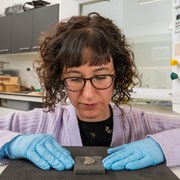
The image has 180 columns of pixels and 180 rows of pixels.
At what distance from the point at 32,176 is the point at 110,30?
1.89ft

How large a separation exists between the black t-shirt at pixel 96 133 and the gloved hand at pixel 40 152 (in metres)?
0.26

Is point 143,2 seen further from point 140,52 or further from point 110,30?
point 110,30

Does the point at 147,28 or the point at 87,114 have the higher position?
the point at 147,28

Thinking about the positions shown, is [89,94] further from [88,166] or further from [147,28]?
[147,28]

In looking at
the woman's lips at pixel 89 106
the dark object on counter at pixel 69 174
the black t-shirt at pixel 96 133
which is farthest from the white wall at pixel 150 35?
the dark object on counter at pixel 69 174

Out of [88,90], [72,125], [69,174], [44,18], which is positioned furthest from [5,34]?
[69,174]

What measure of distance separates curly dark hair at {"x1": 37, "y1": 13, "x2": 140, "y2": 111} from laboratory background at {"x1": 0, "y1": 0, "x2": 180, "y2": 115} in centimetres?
45

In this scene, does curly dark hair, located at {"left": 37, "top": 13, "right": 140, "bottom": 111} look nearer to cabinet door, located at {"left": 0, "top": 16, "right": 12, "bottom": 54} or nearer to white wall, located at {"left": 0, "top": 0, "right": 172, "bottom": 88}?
white wall, located at {"left": 0, "top": 0, "right": 172, "bottom": 88}

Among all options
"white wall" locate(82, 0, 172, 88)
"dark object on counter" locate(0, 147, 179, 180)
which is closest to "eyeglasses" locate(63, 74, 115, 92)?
"dark object on counter" locate(0, 147, 179, 180)

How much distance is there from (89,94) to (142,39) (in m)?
1.37

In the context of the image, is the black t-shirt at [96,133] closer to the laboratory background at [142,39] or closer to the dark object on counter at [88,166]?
the dark object on counter at [88,166]

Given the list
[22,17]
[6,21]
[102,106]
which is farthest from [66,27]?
[6,21]

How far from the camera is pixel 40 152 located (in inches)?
22.3

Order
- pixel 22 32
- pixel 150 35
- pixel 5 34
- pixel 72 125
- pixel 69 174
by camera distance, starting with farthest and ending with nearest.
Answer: pixel 5 34, pixel 22 32, pixel 150 35, pixel 72 125, pixel 69 174
